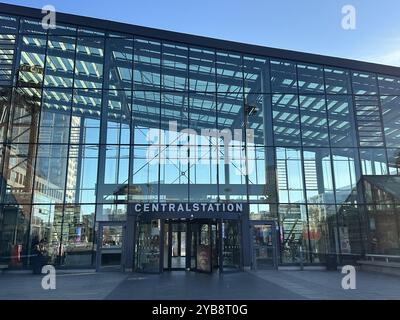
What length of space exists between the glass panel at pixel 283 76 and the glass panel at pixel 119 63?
7263 mm

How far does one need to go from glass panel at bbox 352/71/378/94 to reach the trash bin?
28.3 feet

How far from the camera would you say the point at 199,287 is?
39.6 ft

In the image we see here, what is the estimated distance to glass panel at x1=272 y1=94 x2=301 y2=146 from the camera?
19734 mm

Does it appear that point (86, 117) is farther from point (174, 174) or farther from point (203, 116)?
point (203, 116)

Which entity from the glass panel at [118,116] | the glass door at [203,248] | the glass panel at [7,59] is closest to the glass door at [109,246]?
the glass door at [203,248]

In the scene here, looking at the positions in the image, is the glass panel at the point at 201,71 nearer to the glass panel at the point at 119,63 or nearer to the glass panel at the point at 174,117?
the glass panel at the point at 174,117

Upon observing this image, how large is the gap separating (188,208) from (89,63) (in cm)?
884

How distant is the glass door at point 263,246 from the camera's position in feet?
58.9

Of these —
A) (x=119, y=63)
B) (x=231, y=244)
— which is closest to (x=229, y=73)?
(x=119, y=63)

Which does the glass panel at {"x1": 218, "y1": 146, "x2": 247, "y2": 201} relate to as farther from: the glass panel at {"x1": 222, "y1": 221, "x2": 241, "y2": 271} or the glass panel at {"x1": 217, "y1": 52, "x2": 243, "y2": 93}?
the glass panel at {"x1": 217, "y1": 52, "x2": 243, "y2": 93}

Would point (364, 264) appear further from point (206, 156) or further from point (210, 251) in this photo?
point (206, 156)
